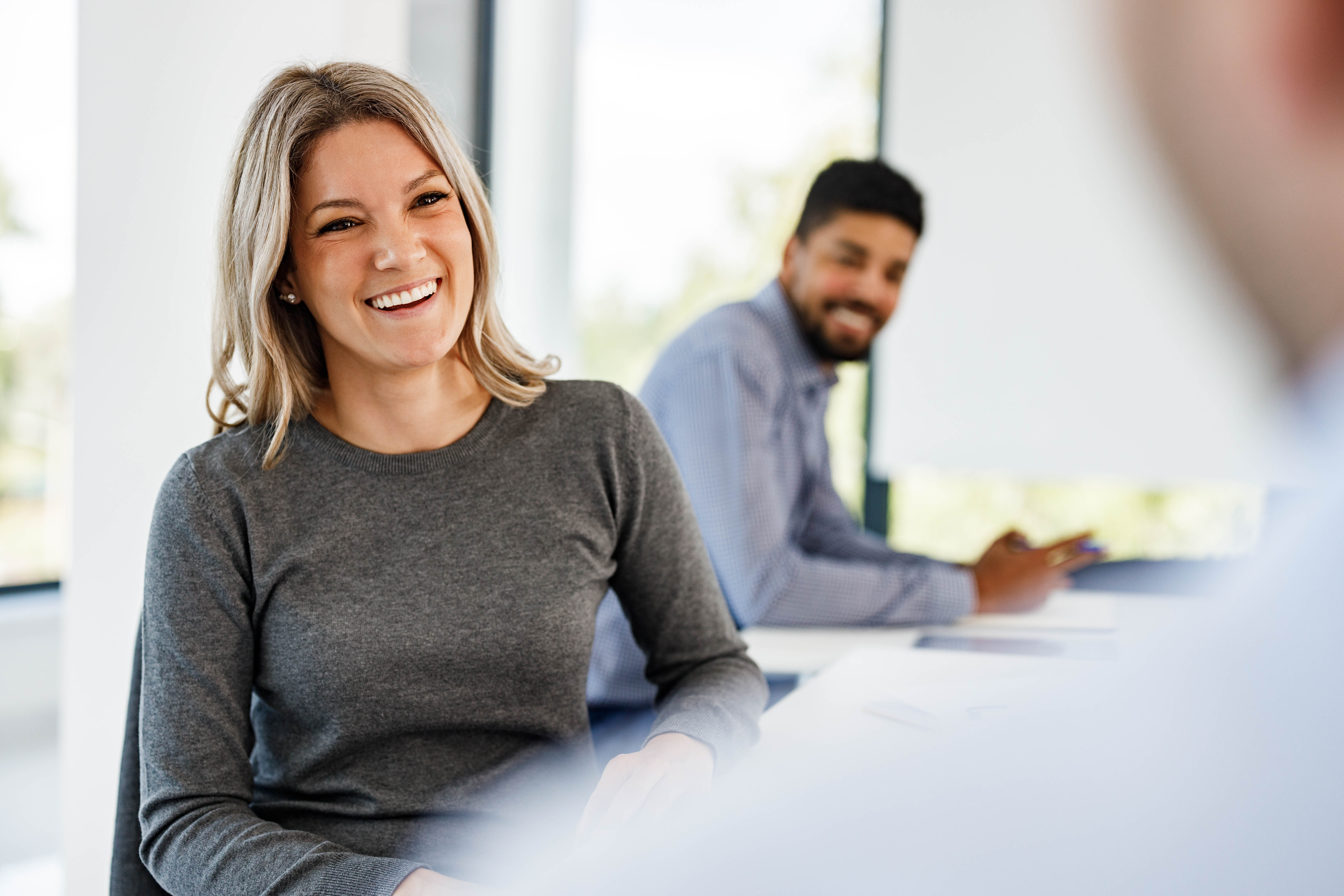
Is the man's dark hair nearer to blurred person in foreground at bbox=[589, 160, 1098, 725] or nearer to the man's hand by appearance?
blurred person in foreground at bbox=[589, 160, 1098, 725]

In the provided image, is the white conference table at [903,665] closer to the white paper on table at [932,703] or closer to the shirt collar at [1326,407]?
the white paper on table at [932,703]

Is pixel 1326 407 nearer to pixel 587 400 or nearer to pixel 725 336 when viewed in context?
pixel 587 400

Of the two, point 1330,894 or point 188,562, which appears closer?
point 1330,894

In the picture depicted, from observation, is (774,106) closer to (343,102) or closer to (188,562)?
(343,102)

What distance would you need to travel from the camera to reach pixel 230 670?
1.02 metres

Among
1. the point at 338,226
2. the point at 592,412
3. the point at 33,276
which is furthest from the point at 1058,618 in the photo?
the point at 33,276

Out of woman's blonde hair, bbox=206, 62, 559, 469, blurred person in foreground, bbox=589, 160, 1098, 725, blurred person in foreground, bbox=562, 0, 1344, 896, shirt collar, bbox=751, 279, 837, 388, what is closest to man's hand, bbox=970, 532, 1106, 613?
blurred person in foreground, bbox=589, 160, 1098, 725

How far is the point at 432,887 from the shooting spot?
0.84m

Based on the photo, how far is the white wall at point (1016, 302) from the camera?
2.93m

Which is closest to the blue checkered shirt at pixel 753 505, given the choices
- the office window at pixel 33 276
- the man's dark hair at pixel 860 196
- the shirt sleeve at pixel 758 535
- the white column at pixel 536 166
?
the shirt sleeve at pixel 758 535

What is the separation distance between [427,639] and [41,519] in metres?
2.30

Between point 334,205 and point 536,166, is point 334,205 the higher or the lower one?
the lower one

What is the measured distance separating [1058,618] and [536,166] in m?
2.10

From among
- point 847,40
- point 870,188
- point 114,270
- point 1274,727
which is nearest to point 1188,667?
point 1274,727
